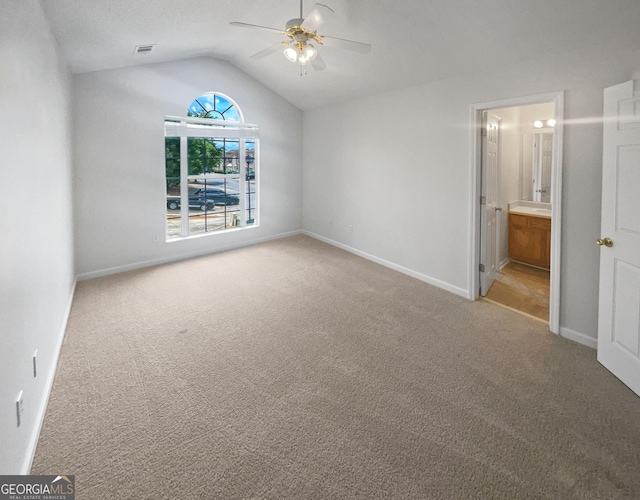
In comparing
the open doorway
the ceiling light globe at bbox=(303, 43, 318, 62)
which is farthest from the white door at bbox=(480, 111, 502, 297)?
the ceiling light globe at bbox=(303, 43, 318, 62)

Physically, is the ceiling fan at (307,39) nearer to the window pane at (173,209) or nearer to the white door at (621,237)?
the white door at (621,237)

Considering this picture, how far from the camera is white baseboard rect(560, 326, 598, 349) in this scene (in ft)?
9.48

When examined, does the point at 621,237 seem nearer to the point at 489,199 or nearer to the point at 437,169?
the point at 489,199

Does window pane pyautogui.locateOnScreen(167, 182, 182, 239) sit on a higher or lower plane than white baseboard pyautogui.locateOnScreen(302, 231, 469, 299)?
higher

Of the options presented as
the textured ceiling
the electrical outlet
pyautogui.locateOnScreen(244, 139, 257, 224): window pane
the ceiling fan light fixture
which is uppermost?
the textured ceiling

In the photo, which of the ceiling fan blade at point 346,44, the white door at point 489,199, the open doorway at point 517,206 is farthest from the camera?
the white door at point 489,199

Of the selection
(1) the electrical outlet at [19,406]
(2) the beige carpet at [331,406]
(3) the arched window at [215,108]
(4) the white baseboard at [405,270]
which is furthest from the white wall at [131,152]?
(1) the electrical outlet at [19,406]

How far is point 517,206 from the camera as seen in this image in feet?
17.5

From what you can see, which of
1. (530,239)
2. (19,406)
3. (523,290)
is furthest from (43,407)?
(530,239)

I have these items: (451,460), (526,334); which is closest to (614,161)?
(526,334)

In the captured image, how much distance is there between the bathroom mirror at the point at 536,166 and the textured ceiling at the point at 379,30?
→ 2.00 m

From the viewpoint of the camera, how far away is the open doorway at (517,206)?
11.7 ft

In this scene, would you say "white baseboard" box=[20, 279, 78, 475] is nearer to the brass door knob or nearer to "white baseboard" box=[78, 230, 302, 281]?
"white baseboard" box=[78, 230, 302, 281]

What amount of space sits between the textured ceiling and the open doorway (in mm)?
514
